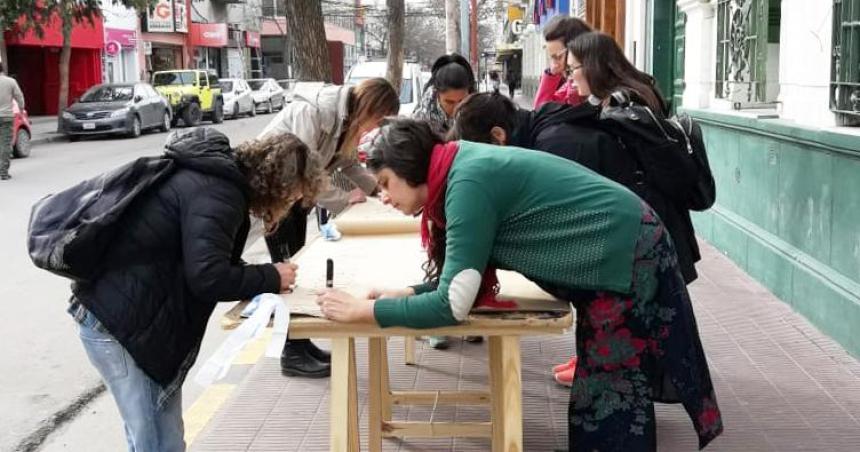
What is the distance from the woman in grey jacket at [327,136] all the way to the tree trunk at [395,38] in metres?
12.0

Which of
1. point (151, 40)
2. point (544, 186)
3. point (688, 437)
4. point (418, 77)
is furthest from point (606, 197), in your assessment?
point (151, 40)

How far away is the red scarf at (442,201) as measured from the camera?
2.80 metres

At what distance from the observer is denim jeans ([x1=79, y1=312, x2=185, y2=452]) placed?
2996 millimetres

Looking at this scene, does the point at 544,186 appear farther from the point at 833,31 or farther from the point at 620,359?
the point at 833,31

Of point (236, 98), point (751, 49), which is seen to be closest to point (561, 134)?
point (751, 49)

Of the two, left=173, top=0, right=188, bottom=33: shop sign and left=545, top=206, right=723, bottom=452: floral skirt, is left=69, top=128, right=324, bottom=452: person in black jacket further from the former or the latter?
left=173, top=0, right=188, bottom=33: shop sign

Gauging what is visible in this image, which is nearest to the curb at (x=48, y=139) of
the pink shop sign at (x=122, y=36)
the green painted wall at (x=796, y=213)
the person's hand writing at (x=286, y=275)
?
the pink shop sign at (x=122, y=36)

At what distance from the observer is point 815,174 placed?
5.95m

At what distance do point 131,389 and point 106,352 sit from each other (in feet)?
0.44

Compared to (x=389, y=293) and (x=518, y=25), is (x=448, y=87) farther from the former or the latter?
(x=518, y=25)

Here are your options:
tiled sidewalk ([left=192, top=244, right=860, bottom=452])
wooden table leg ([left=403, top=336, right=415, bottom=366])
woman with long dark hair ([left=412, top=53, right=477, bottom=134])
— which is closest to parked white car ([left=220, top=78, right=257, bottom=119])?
woman with long dark hair ([left=412, top=53, right=477, bottom=134])

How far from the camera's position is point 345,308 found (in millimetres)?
2852

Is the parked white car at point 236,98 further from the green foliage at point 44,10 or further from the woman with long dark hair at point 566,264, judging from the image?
the woman with long dark hair at point 566,264

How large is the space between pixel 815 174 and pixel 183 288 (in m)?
4.25
